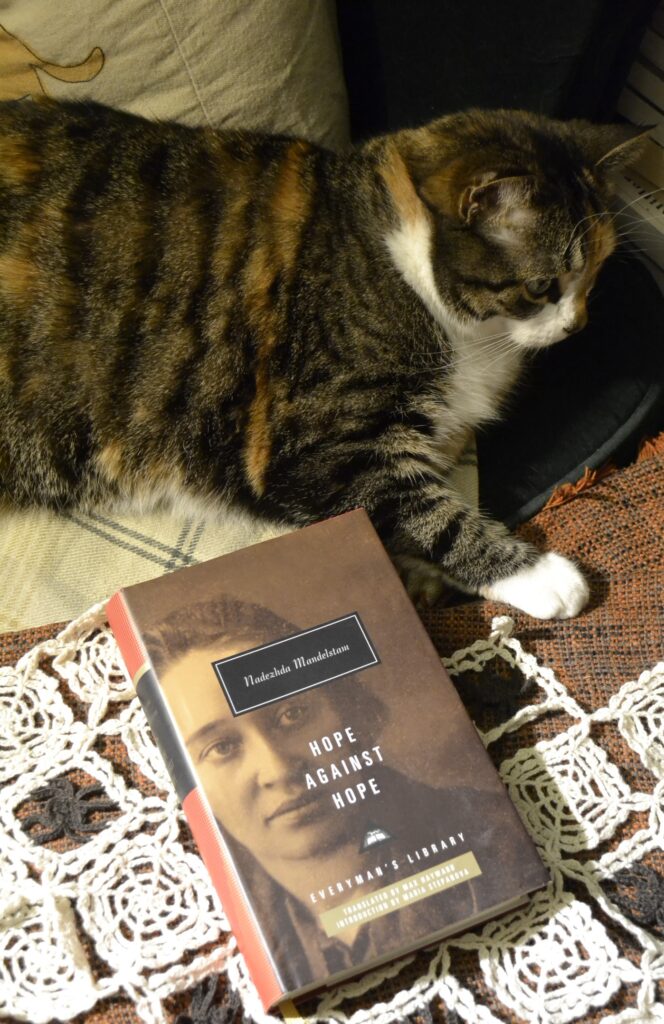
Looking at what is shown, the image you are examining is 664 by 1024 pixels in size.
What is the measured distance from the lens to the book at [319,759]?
703mm

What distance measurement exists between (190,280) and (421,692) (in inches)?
20.9

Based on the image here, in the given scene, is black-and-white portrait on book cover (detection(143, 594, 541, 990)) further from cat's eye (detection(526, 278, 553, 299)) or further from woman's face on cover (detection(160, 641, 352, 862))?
cat's eye (detection(526, 278, 553, 299))

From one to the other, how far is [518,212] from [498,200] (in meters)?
0.03

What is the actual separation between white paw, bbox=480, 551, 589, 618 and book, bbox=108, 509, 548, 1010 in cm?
15

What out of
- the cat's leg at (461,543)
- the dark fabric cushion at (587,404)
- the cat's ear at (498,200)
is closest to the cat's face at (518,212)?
the cat's ear at (498,200)

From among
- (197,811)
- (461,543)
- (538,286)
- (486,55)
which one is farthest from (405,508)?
(486,55)

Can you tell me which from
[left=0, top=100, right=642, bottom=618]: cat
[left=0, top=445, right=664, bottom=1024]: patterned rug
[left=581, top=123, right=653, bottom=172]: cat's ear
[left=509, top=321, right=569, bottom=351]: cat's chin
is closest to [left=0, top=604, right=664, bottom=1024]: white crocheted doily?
[left=0, top=445, right=664, bottom=1024]: patterned rug

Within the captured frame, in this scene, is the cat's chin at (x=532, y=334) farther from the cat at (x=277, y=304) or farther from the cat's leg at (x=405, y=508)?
the cat's leg at (x=405, y=508)

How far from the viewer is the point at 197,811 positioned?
743mm

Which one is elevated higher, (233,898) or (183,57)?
(183,57)

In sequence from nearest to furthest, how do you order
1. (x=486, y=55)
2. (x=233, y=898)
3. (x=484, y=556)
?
(x=233, y=898) < (x=484, y=556) < (x=486, y=55)

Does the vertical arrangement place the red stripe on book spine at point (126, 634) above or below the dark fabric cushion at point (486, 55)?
below

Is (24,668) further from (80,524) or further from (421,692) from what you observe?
(421,692)

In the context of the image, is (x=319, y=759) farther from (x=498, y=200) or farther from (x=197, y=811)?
(x=498, y=200)
